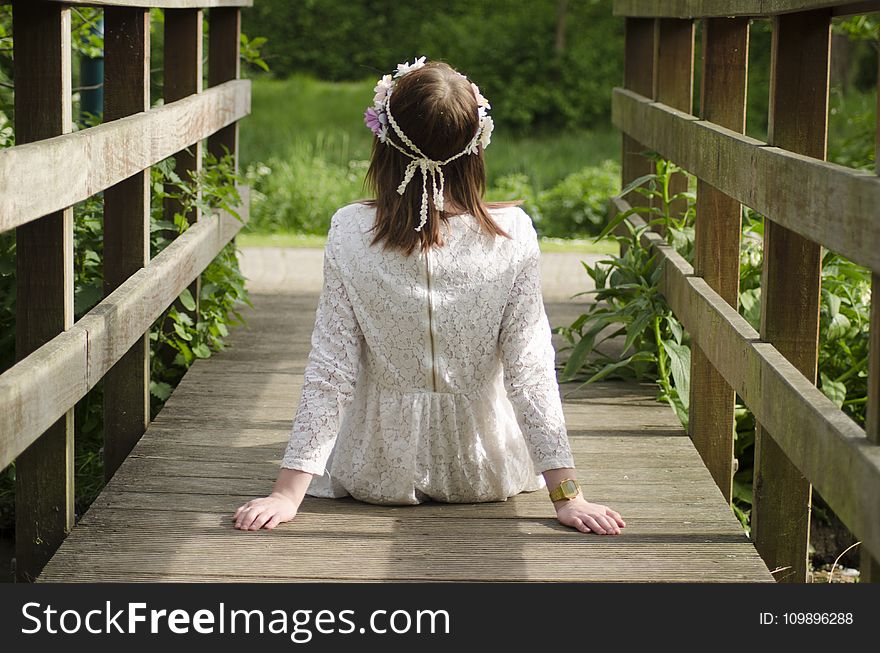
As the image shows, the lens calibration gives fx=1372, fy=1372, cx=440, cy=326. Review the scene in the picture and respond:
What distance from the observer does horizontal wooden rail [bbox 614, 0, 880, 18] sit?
2.74m

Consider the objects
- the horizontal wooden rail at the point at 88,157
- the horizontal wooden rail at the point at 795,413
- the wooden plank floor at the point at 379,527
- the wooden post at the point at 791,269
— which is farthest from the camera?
the wooden post at the point at 791,269

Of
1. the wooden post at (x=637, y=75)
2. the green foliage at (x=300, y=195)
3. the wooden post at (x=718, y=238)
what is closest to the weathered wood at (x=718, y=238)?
the wooden post at (x=718, y=238)

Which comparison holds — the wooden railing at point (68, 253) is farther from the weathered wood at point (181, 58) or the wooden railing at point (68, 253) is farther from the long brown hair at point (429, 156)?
the long brown hair at point (429, 156)

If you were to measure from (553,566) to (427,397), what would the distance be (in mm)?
595

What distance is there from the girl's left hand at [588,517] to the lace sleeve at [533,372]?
0.10m

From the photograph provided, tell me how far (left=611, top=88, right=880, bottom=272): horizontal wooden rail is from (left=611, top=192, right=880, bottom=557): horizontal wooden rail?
0.31 m

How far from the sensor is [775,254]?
3.11m

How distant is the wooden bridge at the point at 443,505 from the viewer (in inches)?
103

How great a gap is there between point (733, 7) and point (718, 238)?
2.52 feet

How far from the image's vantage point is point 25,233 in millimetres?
2938

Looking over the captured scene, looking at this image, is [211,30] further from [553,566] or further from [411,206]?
[553,566]

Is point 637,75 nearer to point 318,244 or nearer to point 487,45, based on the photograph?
point 318,244

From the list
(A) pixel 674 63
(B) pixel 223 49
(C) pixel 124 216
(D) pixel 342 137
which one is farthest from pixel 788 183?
(D) pixel 342 137
